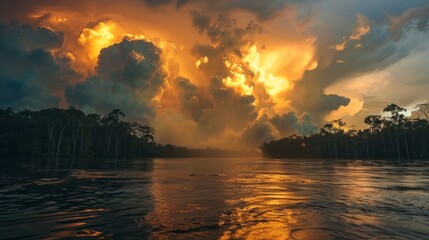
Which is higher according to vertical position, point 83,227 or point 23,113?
point 23,113

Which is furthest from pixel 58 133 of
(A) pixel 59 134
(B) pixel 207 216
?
(B) pixel 207 216

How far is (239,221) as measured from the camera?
12.2 m

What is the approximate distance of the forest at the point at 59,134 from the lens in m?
115

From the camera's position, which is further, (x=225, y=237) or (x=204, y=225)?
(x=204, y=225)

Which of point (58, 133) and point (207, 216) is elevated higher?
point (58, 133)

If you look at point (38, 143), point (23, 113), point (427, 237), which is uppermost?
point (23, 113)

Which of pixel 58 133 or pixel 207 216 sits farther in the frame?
pixel 58 133

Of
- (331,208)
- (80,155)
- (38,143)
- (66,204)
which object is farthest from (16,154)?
(331,208)

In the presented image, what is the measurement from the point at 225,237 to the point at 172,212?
14.5 feet

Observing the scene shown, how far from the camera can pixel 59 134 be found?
5394 inches

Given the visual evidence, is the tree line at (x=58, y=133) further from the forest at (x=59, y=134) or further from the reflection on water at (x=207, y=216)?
the reflection on water at (x=207, y=216)

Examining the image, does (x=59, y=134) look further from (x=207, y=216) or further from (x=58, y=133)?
(x=207, y=216)

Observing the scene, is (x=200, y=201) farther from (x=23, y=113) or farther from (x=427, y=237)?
(x=23, y=113)

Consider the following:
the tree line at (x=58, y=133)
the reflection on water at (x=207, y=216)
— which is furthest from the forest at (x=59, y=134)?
the reflection on water at (x=207, y=216)
